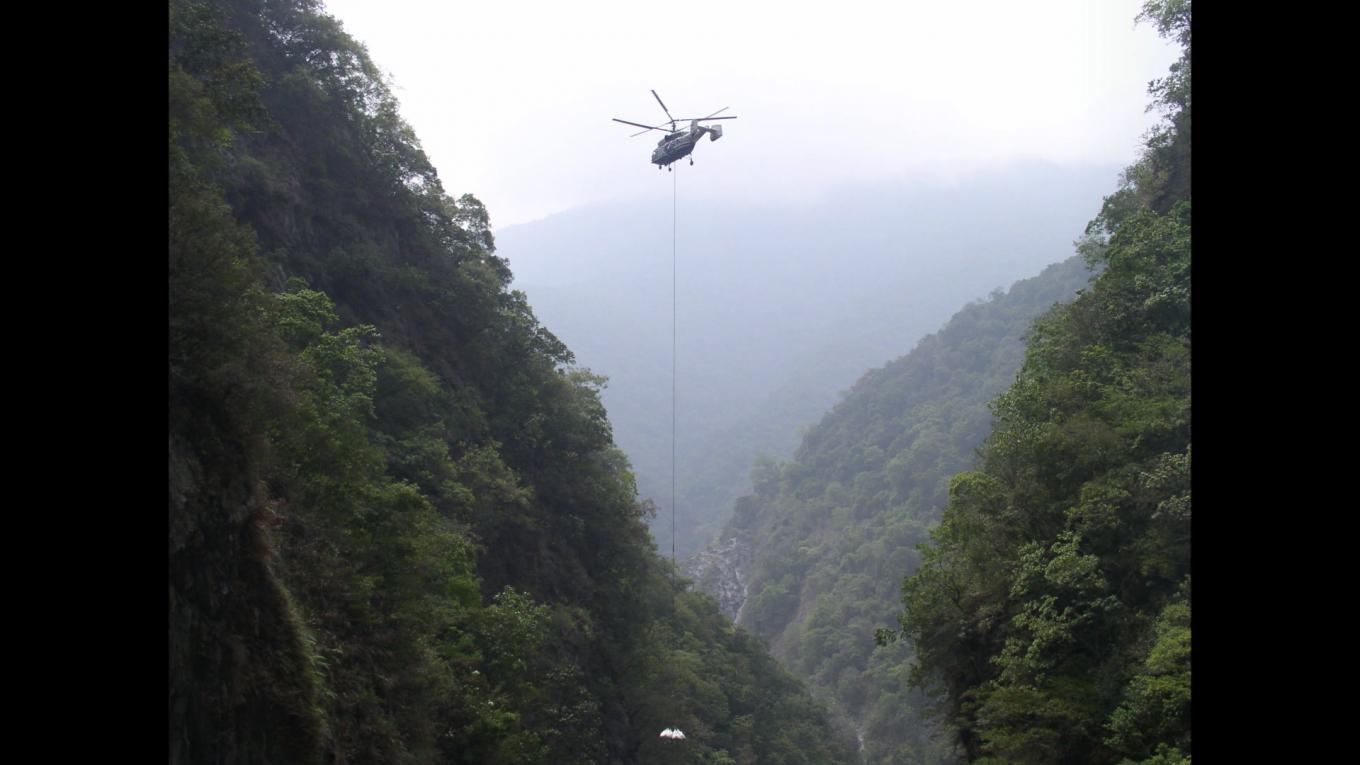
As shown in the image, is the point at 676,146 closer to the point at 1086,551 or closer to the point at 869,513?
the point at 1086,551

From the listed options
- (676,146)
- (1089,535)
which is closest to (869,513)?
(676,146)

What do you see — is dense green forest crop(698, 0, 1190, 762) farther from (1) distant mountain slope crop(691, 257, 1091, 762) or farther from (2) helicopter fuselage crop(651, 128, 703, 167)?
(1) distant mountain slope crop(691, 257, 1091, 762)

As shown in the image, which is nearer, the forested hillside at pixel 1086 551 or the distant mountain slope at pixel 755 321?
the forested hillside at pixel 1086 551

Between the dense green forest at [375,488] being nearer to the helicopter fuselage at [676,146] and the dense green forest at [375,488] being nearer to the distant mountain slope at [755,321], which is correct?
the helicopter fuselage at [676,146]

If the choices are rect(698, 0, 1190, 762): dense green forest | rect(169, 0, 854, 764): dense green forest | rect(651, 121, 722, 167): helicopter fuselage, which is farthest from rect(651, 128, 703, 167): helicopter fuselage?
rect(698, 0, 1190, 762): dense green forest

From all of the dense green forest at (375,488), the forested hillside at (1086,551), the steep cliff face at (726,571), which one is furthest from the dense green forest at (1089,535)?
the steep cliff face at (726,571)
